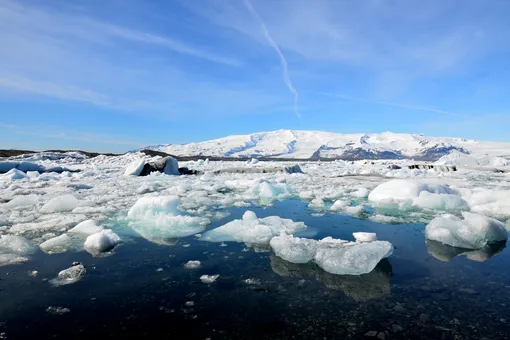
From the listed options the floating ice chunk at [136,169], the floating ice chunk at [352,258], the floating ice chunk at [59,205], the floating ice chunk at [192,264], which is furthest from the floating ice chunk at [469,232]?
the floating ice chunk at [136,169]

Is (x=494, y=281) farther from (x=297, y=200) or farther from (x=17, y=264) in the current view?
(x=297, y=200)

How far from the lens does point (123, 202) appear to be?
24.9 ft

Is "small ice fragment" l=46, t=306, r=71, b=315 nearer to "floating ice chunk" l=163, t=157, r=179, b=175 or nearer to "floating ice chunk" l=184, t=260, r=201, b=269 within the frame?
"floating ice chunk" l=184, t=260, r=201, b=269

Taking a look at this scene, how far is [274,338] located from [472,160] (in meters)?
31.7

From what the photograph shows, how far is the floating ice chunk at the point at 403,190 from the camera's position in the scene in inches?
308

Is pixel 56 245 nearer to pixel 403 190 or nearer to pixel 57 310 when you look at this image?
pixel 57 310

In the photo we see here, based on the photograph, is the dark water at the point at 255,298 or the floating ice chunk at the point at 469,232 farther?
the floating ice chunk at the point at 469,232

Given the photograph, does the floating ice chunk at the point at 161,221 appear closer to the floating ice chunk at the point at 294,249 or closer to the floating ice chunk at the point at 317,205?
the floating ice chunk at the point at 294,249

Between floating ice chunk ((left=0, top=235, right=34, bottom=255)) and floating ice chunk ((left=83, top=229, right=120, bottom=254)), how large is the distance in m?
0.62

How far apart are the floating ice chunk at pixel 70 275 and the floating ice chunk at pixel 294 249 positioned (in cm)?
201

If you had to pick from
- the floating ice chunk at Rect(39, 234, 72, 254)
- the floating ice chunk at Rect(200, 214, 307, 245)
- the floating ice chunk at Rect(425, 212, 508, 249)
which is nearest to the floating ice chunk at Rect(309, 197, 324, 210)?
the floating ice chunk at Rect(200, 214, 307, 245)

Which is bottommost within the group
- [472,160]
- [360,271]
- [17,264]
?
[17,264]

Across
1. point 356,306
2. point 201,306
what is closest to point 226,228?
point 201,306

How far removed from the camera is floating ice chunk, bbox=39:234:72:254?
3.81 m
